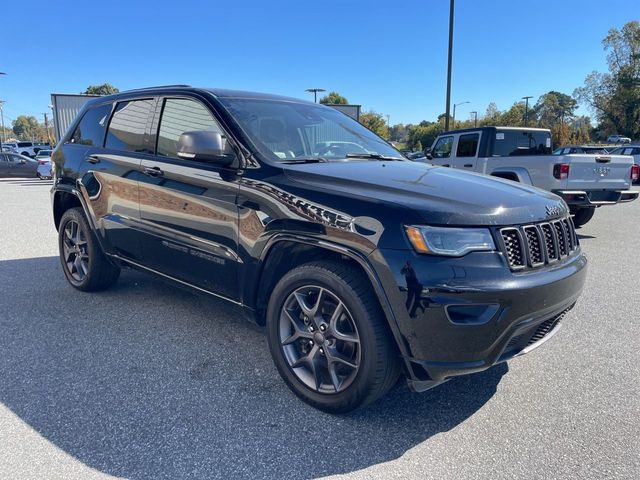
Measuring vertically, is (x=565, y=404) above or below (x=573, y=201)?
below

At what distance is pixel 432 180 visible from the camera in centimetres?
292

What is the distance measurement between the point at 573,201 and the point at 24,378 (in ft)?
24.6

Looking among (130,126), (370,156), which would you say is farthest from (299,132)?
(130,126)

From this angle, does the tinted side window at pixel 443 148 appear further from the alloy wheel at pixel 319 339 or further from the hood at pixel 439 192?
the alloy wheel at pixel 319 339

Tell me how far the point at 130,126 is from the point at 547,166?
647cm

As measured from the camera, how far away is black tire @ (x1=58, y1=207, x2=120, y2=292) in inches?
177

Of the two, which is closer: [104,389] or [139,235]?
[104,389]

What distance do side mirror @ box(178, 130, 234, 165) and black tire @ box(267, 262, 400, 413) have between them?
89cm

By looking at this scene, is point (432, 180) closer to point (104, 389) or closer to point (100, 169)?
point (104, 389)

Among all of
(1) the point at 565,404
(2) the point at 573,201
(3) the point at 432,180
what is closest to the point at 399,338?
(3) the point at 432,180

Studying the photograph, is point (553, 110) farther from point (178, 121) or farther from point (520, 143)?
point (178, 121)

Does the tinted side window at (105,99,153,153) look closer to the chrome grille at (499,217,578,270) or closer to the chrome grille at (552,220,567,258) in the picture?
the chrome grille at (499,217,578,270)

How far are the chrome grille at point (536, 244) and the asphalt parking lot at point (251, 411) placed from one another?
0.91m

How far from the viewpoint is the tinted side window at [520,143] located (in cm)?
927
